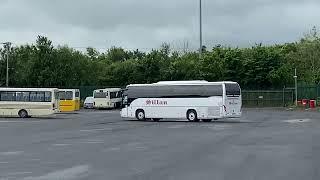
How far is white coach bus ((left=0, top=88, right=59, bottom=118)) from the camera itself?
154ft

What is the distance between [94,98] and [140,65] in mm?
11224

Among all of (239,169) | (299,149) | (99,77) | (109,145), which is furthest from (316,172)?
(99,77)

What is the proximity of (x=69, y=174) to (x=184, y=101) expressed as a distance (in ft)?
97.0

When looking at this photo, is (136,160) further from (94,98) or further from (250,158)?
(94,98)

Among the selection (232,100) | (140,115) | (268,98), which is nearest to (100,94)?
(268,98)

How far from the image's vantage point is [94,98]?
2813 inches

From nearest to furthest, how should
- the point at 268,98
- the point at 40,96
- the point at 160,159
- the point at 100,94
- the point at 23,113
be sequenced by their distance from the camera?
the point at 160,159 → the point at 40,96 → the point at 23,113 → the point at 100,94 → the point at 268,98

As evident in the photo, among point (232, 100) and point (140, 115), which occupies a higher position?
point (232, 100)

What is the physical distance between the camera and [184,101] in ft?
138

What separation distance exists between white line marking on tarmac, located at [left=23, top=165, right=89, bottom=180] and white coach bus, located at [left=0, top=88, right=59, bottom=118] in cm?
3358

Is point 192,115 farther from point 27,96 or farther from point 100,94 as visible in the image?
point 100,94

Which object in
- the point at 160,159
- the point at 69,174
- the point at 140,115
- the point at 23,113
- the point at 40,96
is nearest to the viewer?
the point at 69,174

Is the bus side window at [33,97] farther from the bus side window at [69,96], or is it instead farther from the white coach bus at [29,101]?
the bus side window at [69,96]

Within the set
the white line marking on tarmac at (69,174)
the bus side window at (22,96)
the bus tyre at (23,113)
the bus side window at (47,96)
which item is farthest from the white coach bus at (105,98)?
the white line marking on tarmac at (69,174)
